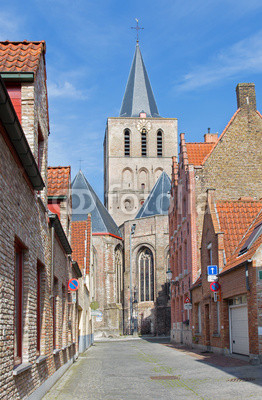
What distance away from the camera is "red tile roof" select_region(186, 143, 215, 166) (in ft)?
96.4

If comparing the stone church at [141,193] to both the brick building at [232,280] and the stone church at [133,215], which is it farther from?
the brick building at [232,280]

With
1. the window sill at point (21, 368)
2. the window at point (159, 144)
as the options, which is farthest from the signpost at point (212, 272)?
the window at point (159, 144)

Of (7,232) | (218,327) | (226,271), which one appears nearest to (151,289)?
(218,327)

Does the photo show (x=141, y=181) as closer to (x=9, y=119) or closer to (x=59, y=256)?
(x=59, y=256)

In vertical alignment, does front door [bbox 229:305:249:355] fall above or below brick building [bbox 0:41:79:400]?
below

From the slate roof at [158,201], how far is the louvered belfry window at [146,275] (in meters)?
4.49

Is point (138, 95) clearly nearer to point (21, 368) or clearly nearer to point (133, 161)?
point (133, 161)

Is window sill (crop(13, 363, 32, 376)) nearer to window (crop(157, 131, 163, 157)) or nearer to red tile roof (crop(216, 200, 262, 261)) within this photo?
red tile roof (crop(216, 200, 262, 261))

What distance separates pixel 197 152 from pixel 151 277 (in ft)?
85.6

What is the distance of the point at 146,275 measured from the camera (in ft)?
178

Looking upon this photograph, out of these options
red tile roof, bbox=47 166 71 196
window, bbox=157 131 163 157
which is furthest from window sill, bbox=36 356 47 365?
window, bbox=157 131 163 157

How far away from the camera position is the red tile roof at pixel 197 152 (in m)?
29.4

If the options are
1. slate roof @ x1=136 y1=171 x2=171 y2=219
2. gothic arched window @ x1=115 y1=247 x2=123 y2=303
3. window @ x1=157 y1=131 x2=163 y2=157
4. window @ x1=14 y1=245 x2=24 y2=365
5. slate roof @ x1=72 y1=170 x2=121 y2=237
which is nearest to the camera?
window @ x1=14 y1=245 x2=24 y2=365

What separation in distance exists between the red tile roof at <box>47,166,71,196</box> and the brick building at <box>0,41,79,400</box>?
281cm
